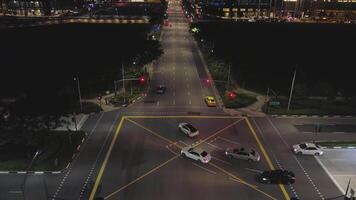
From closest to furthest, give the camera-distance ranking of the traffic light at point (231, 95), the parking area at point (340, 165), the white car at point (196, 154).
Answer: the parking area at point (340, 165) < the white car at point (196, 154) < the traffic light at point (231, 95)

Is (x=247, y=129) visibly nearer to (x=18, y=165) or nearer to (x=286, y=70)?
(x=18, y=165)

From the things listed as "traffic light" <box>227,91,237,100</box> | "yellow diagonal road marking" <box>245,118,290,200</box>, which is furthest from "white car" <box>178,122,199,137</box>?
"traffic light" <box>227,91,237,100</box>

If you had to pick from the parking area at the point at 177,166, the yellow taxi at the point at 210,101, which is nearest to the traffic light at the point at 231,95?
the yellow taxi at the point at 210,101

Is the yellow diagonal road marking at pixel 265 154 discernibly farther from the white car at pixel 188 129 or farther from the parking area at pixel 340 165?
the white car at pixel 188 129

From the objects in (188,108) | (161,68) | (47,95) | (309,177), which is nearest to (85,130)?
(47,95)

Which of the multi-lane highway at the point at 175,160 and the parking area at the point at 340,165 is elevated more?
the multi-lane highway at the point at 175,160

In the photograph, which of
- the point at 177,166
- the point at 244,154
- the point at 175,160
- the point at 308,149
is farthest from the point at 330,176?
the point at 175,160

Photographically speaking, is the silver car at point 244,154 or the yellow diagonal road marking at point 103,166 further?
the silver car at point 244,154
